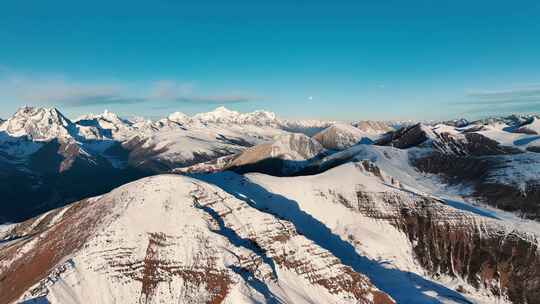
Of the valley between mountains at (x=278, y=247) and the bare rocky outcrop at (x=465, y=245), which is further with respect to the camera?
the bare rocky outcrop at (x=465, y=245)

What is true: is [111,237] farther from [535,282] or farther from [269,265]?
[535,282]

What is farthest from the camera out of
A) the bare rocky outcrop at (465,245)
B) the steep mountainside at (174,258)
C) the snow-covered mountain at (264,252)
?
the bare rocky outcrop at (465,245)

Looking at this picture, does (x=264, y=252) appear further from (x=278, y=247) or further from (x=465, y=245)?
(x=465, y=245)

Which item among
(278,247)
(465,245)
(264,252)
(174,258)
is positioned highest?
(174,258)

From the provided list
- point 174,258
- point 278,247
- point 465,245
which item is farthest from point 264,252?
point 465,245

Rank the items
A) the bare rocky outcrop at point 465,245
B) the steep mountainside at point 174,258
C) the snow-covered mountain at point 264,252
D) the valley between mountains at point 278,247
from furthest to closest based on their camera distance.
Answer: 1. the bare rocky outcrop at point 465,245
2. the valley between mountains at point 278,247
3. the snow-covered mountain at point 264,252
4. the steep mountainside at point 174,258

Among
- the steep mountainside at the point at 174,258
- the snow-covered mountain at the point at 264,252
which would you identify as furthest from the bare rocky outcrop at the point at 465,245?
the steep mountainside at the point at 174,258

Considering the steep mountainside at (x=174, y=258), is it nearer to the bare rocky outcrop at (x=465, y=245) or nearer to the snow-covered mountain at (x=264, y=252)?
the snow-covered mountain at (x=264, y=252)

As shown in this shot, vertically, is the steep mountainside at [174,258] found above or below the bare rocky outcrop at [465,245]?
above

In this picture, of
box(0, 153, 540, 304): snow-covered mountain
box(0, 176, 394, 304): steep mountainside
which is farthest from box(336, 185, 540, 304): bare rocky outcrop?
box(0, 176, 394, 304): steep mountainside

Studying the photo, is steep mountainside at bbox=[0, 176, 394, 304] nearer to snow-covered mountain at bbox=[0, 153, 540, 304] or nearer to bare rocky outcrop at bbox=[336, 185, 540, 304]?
snow-covered mountain at bbox=[0, 153, 540, 304]

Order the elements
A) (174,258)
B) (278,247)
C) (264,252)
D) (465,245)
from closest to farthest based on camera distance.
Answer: (174,258)
(264,252)
(278,247)
(465,245)
